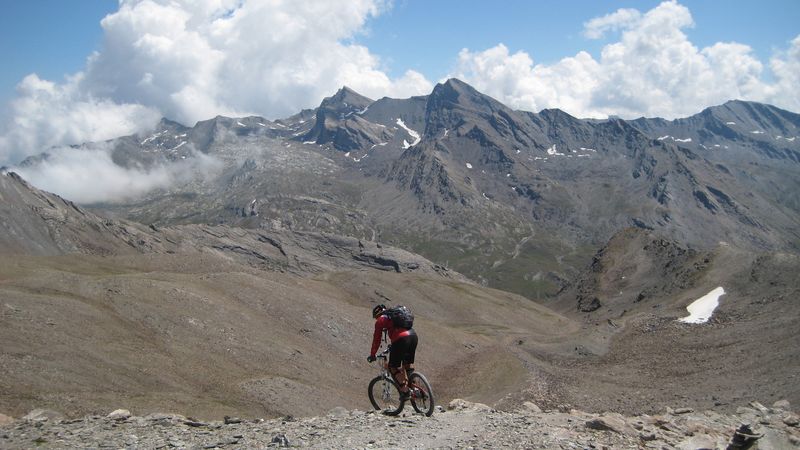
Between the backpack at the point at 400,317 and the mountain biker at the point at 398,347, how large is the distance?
158 millimetres

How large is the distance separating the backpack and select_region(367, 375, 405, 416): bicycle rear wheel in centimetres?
252

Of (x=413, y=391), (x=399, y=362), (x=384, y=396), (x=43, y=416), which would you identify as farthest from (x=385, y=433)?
(x=43, y=416)

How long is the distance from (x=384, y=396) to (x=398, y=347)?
2.96m

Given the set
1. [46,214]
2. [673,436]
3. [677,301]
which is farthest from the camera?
[46,214]

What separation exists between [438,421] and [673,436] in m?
8.19

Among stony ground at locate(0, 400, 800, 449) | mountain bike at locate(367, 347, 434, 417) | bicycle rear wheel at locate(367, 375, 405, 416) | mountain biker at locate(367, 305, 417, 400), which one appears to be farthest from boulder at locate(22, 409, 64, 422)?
mountain biker at locate(367, 305, 417, 400)

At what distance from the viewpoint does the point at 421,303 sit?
122125mm

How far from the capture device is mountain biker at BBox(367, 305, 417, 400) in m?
21.1

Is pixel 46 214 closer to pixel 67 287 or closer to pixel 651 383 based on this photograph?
pixel 67 287

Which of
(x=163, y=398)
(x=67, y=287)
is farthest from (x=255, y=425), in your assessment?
(x=67, y=287)

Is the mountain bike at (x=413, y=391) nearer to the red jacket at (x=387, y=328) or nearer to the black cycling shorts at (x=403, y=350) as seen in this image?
the black cycling shorts at (x=403, y=350)

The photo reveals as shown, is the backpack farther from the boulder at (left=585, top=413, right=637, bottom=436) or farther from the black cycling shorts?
the boulder at (left=585, top=413, right=637, bottom=436)

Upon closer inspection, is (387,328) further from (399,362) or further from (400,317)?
(399,362)

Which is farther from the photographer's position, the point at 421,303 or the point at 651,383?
the point at 421,303
